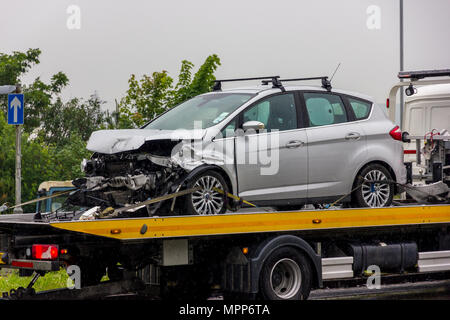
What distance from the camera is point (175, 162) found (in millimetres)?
8969

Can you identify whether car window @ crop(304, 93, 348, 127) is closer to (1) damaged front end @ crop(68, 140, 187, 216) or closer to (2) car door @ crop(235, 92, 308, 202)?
(2) car door @ crop(235, 92, 308, 202)

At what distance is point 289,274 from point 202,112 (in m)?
2.26

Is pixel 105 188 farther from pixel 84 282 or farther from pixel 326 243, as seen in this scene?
pixel 326 243

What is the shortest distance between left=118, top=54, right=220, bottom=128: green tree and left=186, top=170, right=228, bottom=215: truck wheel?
10830mm

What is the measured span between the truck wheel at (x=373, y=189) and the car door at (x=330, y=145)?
0.17 m

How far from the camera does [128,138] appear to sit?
912 cm

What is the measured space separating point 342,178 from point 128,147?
2987 millimetres

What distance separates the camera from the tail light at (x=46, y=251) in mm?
8172

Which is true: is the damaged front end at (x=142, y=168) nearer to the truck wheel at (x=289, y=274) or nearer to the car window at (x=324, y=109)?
the truck wheel at (x=289, y=274)

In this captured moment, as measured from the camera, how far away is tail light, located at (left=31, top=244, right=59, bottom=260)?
8172 millimetres

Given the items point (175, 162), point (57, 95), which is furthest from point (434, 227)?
point (57, 95)

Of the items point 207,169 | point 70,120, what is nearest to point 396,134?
point 207,169

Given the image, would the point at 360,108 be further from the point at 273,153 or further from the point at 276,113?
the point at 273,153

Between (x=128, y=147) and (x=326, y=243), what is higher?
(x=128, y=147)
